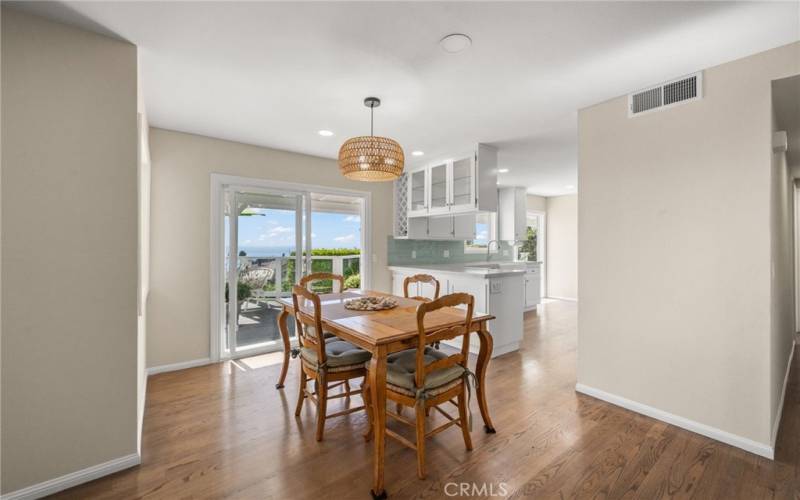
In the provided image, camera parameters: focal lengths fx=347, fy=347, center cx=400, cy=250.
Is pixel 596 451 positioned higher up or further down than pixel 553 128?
further down

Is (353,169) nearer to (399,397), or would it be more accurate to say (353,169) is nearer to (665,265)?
(399,397)

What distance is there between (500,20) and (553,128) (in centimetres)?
191

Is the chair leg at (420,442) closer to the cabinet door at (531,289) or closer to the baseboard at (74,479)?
the baseboard at (74,479)

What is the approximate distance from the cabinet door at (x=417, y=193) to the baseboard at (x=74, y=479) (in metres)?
3.71

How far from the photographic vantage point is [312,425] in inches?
94.0

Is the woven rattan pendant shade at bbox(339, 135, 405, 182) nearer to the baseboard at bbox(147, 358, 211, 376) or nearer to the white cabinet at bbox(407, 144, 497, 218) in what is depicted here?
the white cabinet at bbox(407, 144, 497, 218)

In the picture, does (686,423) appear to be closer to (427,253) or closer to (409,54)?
(409,54)

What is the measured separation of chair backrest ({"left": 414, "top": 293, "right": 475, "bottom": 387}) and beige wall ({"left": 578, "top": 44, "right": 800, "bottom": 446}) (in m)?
1.41

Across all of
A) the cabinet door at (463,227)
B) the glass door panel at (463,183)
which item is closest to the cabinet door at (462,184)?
the glass door panel at (463,183)

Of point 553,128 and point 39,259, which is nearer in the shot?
point 39,259

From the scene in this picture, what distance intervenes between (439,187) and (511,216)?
2.53 metres

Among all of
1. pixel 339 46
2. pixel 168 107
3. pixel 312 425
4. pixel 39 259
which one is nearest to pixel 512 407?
pixel 312 425

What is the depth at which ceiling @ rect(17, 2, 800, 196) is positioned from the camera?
170 centimetres

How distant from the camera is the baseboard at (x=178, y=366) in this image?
3321 mm
